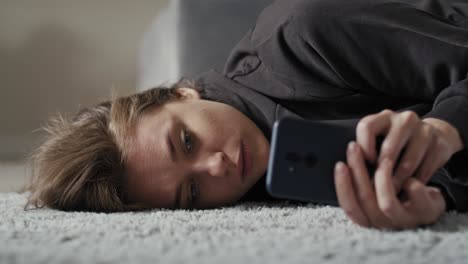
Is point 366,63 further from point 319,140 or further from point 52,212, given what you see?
point 52,212

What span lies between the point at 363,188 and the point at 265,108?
371 millimetres

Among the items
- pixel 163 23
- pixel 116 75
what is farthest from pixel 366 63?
pixel 116 75

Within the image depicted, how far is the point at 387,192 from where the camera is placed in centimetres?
47

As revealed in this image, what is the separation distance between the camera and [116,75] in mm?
1981

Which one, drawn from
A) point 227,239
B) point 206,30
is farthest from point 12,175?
point 227,239

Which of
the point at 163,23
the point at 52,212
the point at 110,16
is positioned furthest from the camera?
the point at 110,16

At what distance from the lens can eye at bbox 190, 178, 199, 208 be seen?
0.75 metres

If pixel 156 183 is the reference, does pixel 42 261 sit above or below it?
above

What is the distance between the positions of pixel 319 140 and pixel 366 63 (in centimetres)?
32

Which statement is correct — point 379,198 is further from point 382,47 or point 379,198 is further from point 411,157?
point 382,47

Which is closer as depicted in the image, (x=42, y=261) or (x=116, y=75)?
(x=42, y=261)

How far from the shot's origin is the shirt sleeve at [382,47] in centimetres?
72

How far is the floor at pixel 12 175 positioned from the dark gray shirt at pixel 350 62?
751mm

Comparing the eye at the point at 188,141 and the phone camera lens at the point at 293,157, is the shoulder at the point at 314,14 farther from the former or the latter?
the phone camera lens at the point at 293,157
